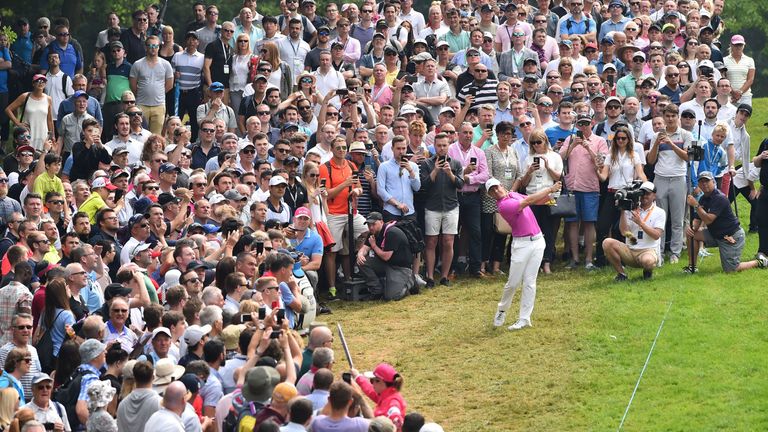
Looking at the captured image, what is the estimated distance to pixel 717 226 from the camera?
20406mm

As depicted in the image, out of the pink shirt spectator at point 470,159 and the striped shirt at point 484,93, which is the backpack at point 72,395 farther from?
the striped shirt at point 484,93

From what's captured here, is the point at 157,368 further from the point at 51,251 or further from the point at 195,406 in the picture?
the point at 51,251

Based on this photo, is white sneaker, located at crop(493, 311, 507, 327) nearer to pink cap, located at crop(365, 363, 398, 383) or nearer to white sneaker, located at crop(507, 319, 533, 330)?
white sneaker, located at crop(507, 319, 533, 330)

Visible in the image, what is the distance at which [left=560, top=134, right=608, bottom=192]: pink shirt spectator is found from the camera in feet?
71.3

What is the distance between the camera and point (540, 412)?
16375mm

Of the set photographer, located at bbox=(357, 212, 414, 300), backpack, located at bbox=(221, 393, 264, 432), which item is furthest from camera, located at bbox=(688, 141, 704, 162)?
backpack, located at bbox=(221, 393, 264, 432)

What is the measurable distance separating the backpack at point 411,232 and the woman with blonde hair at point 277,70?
180 inches

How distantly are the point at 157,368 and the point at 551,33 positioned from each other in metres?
17.0

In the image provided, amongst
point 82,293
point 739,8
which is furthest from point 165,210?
point 739,8

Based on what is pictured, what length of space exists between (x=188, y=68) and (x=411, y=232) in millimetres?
6179

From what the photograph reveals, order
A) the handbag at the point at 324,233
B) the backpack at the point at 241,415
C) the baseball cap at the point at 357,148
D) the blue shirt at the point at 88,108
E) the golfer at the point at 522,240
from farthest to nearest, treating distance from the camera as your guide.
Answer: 1. the blue shirt at the point at 88,108
2. the baseball cap at the point at 357,148
3. the handbag at the point at 324,233
4. the golfer at the point at 522,240
5. the backpack at the point at 241,415

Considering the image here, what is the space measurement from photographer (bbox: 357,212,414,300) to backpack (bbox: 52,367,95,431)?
7.42 meters

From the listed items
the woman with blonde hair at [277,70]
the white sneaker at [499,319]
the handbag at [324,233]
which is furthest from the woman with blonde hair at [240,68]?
the white sneaker at [499,319]

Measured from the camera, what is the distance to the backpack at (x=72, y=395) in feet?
43.8
